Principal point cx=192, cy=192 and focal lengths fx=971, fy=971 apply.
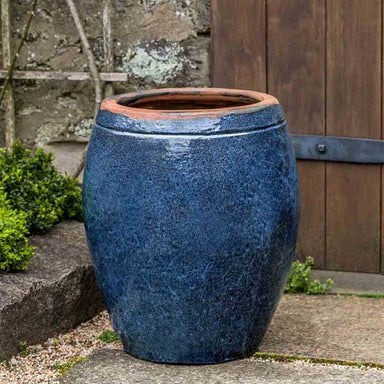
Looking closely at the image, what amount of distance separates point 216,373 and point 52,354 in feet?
2.14

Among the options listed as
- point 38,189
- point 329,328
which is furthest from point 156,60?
point 329,328

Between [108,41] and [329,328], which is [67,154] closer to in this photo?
[108,41]

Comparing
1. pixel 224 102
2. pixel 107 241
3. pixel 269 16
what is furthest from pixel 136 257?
pixel 269 16

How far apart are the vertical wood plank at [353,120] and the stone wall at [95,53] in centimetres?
57

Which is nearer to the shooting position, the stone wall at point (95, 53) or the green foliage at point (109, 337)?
the green foliage at point (109, 337)

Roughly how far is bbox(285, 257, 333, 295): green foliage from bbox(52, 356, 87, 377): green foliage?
1108mm

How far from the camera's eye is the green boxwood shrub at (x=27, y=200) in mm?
3534

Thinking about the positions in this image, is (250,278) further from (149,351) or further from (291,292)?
(291,292)

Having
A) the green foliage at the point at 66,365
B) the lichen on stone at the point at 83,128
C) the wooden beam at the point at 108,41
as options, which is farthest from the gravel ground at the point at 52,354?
the wooden beam at the point at 108,41

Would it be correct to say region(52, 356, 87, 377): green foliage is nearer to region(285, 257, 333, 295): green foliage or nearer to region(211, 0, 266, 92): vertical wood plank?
region(285, 257, 333, 295): green foliage

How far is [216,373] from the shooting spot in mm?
3270

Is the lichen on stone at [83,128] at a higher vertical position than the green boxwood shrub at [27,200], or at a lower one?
higher

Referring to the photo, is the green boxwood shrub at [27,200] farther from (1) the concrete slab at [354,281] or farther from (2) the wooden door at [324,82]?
(1) the concrete slab at [354,281]

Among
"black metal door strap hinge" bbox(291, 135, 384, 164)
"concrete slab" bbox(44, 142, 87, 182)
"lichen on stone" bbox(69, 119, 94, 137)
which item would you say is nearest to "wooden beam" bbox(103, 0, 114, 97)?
"lichen on stone" bbox(69, 119, 94, 137)
